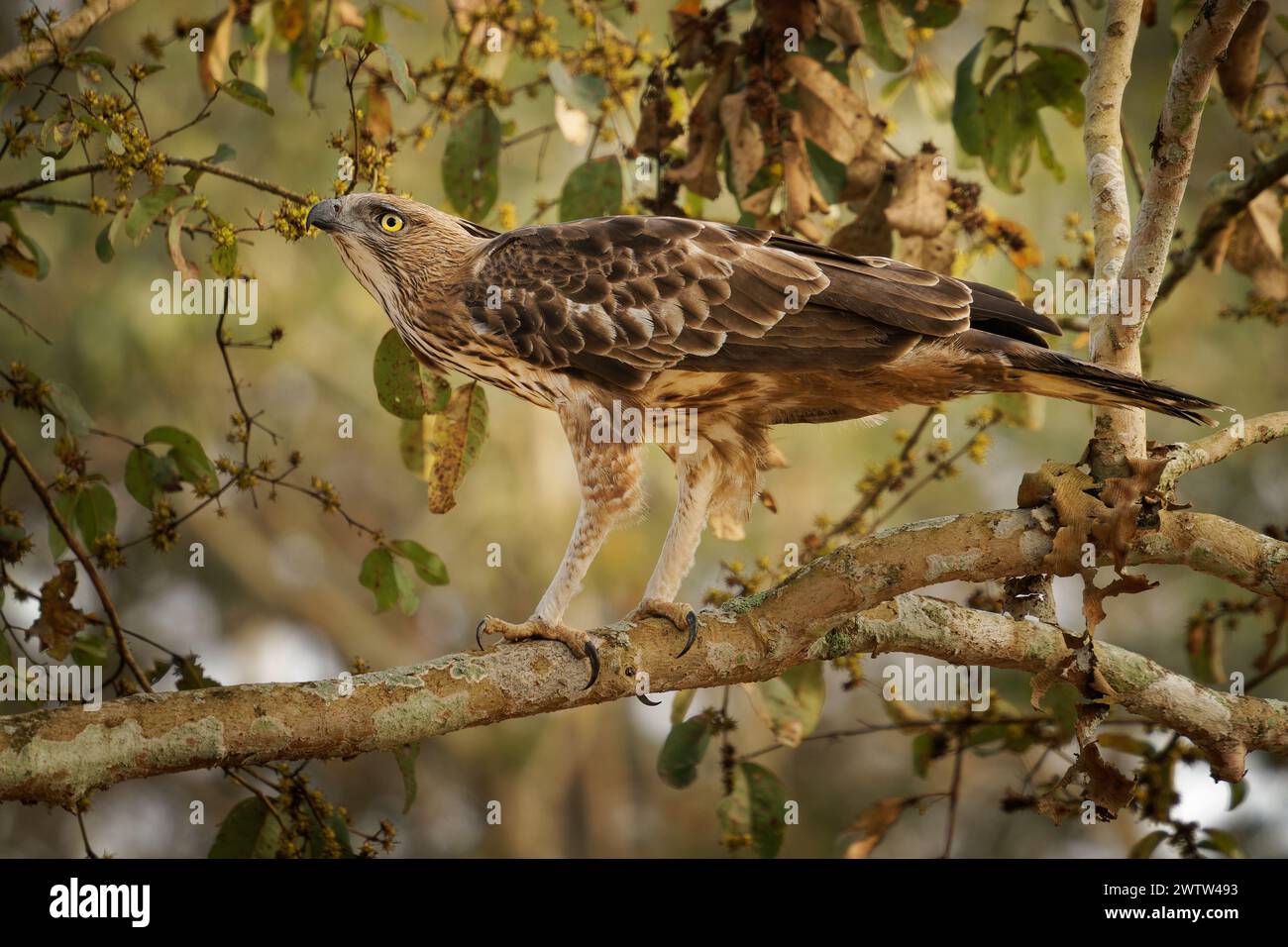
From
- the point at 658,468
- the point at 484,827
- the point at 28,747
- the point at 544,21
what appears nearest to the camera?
the point at 28,747

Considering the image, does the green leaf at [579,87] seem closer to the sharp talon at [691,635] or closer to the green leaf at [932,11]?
the green leaf at [932,11]

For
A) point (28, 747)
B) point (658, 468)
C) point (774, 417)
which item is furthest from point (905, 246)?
point (658, 468)

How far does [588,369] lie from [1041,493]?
1.29 metres

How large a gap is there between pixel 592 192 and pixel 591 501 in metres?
1.40

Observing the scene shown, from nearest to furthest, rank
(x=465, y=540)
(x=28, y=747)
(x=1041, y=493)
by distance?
(x=28, y=747) → (x=1041, y=493) → (x=465, y=540)

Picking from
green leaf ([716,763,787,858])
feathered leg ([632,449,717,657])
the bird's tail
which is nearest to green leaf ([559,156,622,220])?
feathered leg ([632,449,717,657])

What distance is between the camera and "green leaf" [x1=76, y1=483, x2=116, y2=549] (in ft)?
13.1

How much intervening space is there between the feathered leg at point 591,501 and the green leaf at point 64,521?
1.30m

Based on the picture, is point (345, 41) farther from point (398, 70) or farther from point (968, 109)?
point (968, 109)

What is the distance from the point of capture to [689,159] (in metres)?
4.66

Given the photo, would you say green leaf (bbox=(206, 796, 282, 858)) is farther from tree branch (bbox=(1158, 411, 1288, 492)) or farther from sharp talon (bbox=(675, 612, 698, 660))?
tree branch (bbox=(1158, 411, 1288, 492))

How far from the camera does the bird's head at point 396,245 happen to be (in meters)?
3.88

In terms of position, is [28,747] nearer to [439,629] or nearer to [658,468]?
[658,468]

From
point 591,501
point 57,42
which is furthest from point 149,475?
point 591,501
